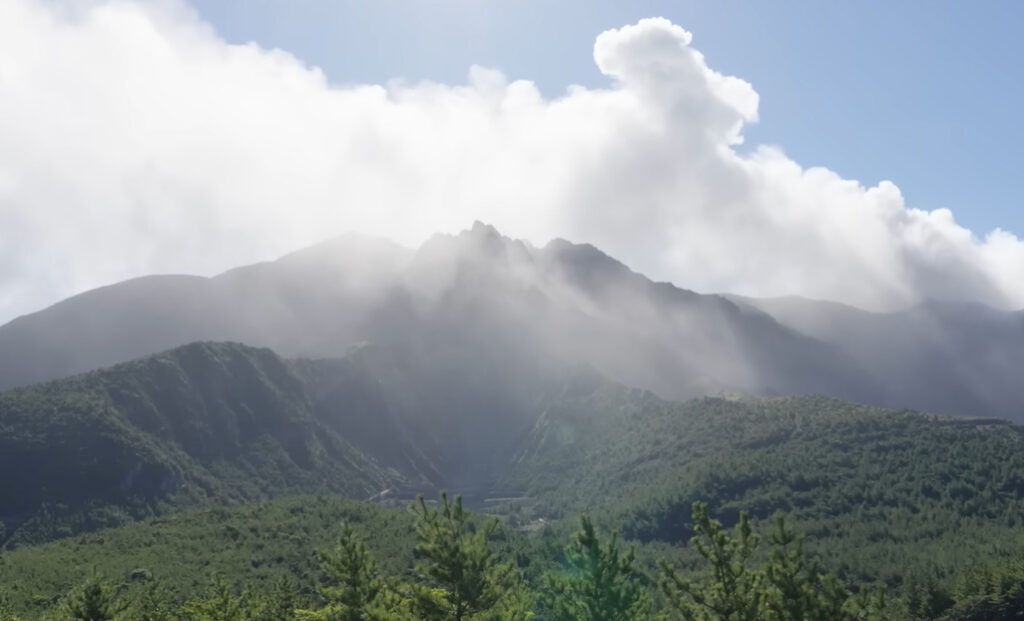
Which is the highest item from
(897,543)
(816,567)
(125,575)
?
(816,567)

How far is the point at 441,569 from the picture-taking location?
3638 cm

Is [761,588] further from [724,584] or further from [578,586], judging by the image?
[578,586]

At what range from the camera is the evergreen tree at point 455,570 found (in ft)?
119

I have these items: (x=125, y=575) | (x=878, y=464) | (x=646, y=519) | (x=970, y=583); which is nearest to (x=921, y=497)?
(x=878, y=464)

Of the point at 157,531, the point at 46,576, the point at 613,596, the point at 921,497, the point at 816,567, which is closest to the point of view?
the point at 816,567

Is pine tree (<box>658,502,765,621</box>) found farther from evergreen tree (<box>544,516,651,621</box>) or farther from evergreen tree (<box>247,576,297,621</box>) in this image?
evergreen tree (<box>247,576,297,621</box>)

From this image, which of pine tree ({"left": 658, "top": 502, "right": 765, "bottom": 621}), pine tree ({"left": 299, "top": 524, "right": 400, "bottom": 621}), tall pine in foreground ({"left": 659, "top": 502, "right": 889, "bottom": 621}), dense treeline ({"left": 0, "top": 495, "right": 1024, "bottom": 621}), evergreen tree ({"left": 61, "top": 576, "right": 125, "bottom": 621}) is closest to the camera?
tall pine in foreground ({"left": 659, "top": 502, "right": 889, "bottom": 621})

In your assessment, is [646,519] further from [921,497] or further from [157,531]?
[157,531]

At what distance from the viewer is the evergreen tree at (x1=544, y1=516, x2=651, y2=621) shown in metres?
38.9

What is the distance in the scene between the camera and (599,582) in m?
39.1

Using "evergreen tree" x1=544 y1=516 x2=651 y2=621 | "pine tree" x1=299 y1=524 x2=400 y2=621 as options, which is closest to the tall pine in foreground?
"evergreen tree" x1=544 y1=516 x2=651 y2=621

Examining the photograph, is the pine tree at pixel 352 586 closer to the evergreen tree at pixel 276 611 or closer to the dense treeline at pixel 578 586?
the dense treeline at pixel 578 586

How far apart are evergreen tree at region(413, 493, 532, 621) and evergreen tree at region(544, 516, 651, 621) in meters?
4.06

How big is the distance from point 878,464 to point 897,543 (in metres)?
51.2
